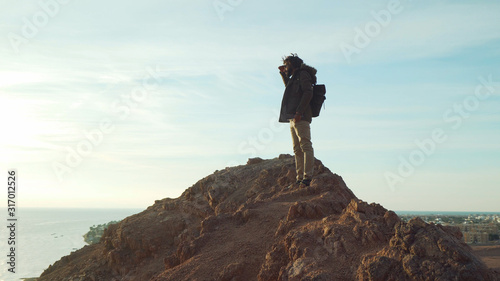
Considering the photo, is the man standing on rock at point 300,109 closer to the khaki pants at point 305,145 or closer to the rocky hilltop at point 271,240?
the khaki pants at point 305,145

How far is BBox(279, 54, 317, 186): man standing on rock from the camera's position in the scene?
8.21 m

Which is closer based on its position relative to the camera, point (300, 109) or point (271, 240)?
point (271, 240)

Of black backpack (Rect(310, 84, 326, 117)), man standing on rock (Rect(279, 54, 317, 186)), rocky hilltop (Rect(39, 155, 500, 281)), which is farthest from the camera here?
black backpack (Rect(310, 84, 326, 117))

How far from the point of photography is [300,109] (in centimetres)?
820

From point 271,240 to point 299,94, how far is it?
335cm

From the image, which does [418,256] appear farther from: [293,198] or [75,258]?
[75,258]

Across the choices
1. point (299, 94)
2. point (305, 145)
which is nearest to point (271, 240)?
point (305, 145)

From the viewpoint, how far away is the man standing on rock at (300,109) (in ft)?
26.9

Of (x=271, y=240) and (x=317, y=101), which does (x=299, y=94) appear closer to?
(x=317, y=101)

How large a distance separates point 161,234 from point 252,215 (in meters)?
2.44

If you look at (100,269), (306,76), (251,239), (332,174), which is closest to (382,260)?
(251,239)

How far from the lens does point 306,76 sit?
8.40 meters

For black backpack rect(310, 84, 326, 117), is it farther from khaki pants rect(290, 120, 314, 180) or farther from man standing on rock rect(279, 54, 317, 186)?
khaki pants rect(290, 120, 314, 180)

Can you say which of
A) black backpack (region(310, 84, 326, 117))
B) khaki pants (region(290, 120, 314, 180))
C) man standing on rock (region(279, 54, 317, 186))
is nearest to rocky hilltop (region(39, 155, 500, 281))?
khaki pants (region(290, 120, 314, 180))
